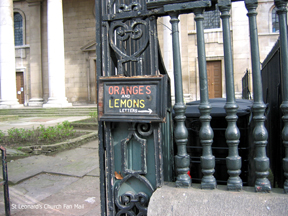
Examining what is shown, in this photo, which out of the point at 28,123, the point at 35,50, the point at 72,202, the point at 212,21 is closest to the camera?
the point at 72,202

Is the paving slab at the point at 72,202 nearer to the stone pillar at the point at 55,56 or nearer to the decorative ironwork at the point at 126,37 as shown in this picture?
the decorative ironwork at the point at 126,37

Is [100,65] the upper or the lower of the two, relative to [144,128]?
upper

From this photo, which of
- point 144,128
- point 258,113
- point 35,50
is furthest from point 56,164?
point 35,50

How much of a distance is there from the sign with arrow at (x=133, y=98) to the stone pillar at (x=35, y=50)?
22103mm

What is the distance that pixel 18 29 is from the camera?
23.3 meters

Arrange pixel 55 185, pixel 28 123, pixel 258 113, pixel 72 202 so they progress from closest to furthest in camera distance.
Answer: pixel 258 113
pixel 72 202
pixel 55 185
pixel 28 123

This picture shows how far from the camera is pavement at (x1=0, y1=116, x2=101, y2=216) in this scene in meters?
3.38

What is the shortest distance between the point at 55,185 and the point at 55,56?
14697 millimetres

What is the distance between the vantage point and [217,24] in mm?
18891

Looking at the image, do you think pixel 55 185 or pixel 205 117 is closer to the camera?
pixel 205 117

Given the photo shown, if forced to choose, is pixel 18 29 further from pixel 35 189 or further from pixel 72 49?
pixel 35 189

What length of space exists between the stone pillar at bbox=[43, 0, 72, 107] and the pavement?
1205cm

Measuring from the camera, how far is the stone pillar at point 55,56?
56.8 ft

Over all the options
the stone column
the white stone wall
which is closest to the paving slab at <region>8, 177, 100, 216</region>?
the white stone wall
